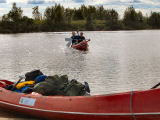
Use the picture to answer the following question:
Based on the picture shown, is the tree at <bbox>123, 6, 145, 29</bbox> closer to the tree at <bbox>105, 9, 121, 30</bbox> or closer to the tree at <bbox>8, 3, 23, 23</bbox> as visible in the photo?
the tree at <bbox>105, 9, 121, 30</bbox>

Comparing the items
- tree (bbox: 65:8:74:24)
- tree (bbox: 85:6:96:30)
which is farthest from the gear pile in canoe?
tree (bbox: 65:8:74:24)

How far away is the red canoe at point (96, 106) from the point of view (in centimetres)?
723

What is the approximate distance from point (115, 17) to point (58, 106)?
15743cm

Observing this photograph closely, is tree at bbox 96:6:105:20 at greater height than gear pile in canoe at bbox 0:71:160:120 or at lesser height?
greater

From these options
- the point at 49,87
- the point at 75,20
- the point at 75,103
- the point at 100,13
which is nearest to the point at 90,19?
the point at 75,20

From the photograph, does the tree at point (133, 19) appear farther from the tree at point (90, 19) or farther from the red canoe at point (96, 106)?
the red canoe at point (96, 106)

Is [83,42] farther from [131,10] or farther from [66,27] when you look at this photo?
[131,10]

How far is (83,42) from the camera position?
37.0m

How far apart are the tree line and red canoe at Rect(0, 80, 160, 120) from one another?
120837 mm

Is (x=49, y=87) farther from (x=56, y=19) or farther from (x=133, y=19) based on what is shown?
(x=133, y=19)

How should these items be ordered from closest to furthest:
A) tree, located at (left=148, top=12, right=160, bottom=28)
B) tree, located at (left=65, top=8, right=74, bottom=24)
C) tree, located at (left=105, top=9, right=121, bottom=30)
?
tree, located at (left=65, top=8, right=74, bottom=24) → tree, located at (left=105, top=9, right=121, bottom=30) → tree, located at (left=148, top=12, right=160, bottom=28)

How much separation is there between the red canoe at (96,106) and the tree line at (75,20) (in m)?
121

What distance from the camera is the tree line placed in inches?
5138

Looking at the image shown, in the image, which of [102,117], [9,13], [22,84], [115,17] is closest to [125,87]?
[22,84]
